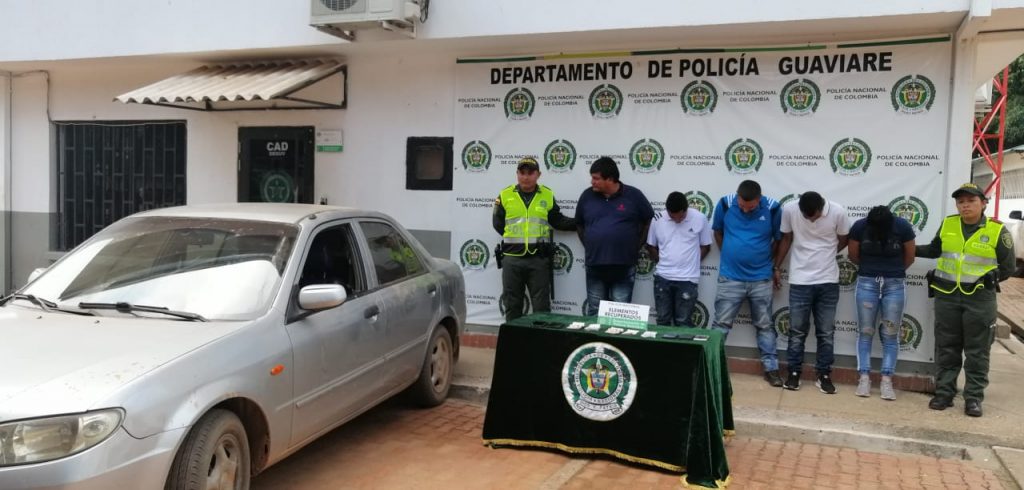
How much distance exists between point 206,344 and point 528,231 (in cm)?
413

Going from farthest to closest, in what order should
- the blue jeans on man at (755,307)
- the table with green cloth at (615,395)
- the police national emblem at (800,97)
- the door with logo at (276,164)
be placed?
1. the door with logo at (276,164)
2. the police national emblem at (800,97)
3. the blue jeans on man at (755,307)
4. the table with green cloth at (615,395)

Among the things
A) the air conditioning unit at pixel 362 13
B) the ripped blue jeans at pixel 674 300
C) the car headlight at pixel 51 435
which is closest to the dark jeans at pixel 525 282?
the ripped blue jeans at pixel 674 300

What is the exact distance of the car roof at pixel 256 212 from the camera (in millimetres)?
4879

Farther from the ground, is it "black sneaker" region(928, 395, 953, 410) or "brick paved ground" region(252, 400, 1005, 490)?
"black sneaker" region(928, 395, 953, 410)

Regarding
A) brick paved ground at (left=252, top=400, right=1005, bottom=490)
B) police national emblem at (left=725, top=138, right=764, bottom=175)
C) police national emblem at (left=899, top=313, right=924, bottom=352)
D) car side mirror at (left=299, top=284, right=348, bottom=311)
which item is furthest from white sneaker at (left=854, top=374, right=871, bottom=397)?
car side mirror at (left=299, top=284, right=348, bottom=311)

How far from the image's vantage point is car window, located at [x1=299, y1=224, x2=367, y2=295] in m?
4.76

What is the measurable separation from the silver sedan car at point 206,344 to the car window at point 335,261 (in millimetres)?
11

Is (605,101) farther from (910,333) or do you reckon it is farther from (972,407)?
(972,407)

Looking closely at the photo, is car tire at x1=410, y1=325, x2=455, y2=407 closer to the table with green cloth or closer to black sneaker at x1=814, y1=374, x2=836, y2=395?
the table with green cloth

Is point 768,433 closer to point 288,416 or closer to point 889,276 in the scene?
point 889,276

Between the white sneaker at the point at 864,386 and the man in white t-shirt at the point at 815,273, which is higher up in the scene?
the man in white t-shirt at the point at 815,273

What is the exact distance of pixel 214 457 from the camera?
11.9 feet

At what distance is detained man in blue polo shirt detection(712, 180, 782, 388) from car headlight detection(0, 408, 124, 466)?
5033 mm

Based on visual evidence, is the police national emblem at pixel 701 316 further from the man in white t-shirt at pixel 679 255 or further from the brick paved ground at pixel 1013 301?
the brick paved ground at pixel 1013 301
